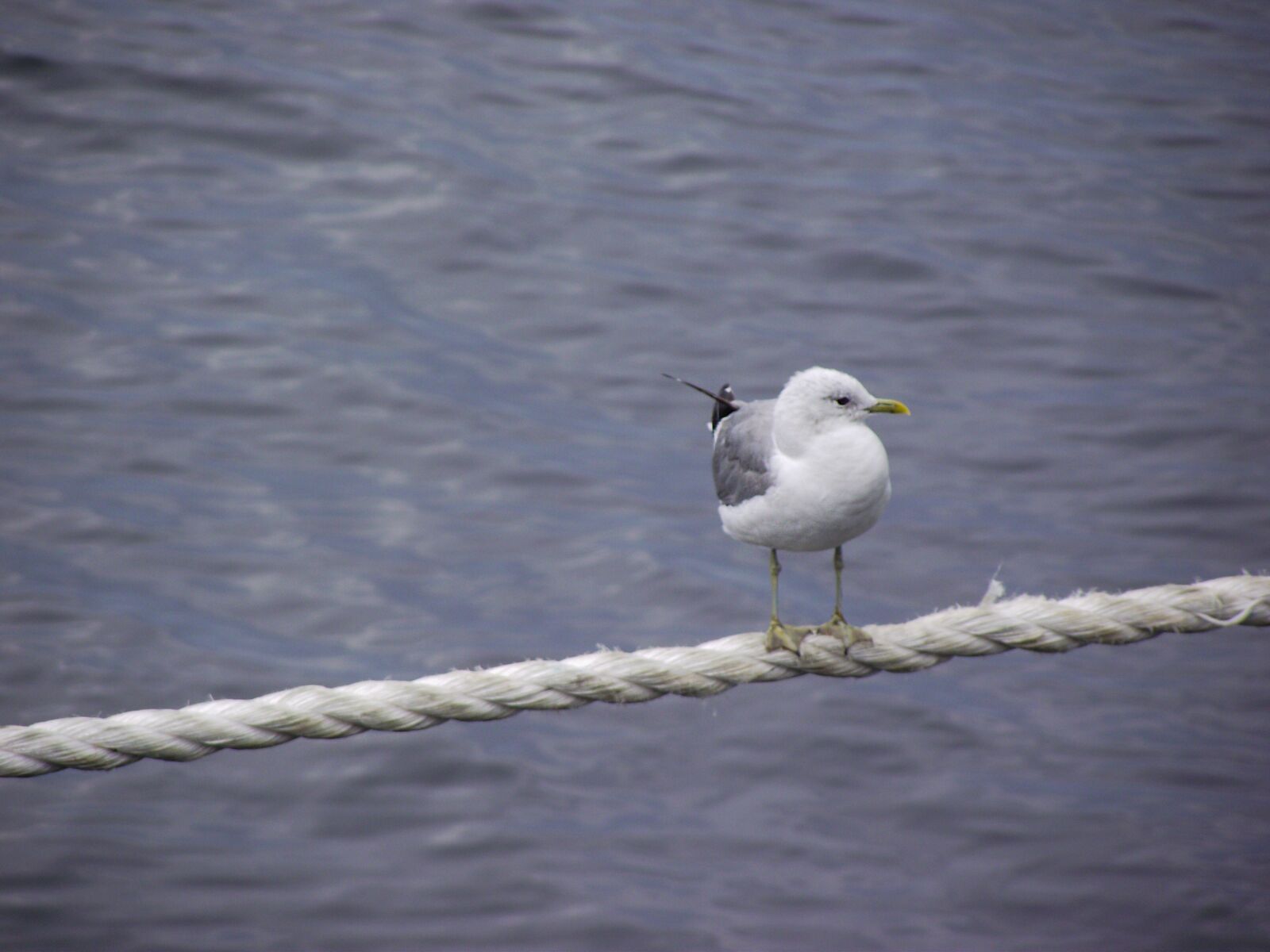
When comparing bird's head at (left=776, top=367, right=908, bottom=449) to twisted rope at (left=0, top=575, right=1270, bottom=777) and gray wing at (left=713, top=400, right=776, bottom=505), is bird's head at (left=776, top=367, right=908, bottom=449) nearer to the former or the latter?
gray wing at (left=713, top=400, right=776, bottom=505)

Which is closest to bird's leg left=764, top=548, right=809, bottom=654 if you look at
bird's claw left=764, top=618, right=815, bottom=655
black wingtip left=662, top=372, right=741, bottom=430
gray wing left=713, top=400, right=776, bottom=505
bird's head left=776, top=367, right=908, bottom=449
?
bird's claw left=764, top=618, right=815, bottom=655

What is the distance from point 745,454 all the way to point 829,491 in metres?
0.41

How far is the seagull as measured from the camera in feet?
11.2

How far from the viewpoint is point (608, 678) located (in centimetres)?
328

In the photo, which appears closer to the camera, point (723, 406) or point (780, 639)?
point (780, 639)

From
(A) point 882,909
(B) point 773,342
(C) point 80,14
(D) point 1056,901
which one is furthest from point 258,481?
(C) point 80,14

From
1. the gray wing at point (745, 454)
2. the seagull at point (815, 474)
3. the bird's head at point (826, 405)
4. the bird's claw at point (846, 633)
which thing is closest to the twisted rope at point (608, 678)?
the bird's claw at point (846, 633)

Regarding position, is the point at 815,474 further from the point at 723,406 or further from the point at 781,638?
the point at 723,406

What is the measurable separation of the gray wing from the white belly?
0.25 ft

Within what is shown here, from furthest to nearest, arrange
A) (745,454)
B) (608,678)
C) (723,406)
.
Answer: (723,406), (745,454), (608,678)

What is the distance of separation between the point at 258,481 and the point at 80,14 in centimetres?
756

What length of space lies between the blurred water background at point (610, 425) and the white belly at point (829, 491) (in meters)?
2.79

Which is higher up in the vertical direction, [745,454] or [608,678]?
[745,454]

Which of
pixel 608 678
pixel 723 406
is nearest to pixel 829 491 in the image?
pixel 608 678
